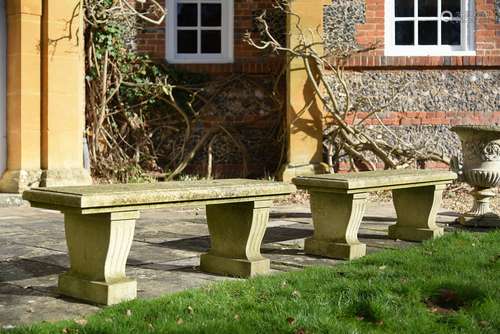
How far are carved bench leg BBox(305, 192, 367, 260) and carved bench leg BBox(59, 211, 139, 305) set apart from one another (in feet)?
6.87

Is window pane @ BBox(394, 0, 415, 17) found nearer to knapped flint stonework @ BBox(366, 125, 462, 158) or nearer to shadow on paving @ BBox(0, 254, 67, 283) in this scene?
knapped flint stonework @ BBox(366, 125, 462, 158)

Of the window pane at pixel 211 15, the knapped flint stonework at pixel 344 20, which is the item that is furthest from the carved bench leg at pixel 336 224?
the window pane at pixel 211 15

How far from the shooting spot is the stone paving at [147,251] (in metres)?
4.63

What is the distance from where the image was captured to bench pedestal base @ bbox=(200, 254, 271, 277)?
5464 mm

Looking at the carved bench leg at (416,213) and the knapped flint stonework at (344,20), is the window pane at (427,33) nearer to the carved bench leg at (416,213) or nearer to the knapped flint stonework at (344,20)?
the knapped flint stonework at (344,20)

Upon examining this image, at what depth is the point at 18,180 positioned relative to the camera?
9945 mm

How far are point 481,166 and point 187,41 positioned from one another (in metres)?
6.26

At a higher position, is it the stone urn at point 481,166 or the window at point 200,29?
the window at point 200,29

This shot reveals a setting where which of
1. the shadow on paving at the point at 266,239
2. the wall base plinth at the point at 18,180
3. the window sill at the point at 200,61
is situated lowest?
the shadow on paving at the point at 266,239

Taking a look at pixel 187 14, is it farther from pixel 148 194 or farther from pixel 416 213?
pixel 148 194

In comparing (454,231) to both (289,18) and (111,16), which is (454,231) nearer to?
(289,18)

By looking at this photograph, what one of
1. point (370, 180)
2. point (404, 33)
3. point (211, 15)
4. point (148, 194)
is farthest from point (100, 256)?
point (404, 33)

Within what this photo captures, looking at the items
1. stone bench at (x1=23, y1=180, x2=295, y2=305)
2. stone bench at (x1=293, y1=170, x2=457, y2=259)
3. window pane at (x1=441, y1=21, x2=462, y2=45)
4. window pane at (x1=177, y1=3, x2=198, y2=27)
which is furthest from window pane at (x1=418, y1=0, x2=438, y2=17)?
stone bench at (x1=23, y1=180, x2=295, y2=305)

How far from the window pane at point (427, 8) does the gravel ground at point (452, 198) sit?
3032mm
